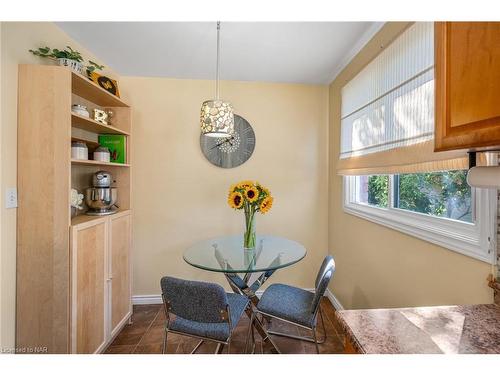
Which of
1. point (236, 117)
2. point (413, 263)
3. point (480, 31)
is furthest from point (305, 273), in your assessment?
point (480, 31)

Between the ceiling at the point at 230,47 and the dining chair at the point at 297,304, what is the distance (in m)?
1.72

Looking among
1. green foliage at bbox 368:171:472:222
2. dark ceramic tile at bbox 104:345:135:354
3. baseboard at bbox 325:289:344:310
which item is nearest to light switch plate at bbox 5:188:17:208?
dark ceramic tile at bbox 104:345:135:354

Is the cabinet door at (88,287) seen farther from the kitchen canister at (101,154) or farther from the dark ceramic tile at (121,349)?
the kitchen canister at (101,154)

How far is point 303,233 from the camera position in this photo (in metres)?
2.77

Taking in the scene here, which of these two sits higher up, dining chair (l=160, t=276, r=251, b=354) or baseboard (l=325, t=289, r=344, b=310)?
dining chair (l=160, t=276, r=251, b=354)

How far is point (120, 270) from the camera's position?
209 cm

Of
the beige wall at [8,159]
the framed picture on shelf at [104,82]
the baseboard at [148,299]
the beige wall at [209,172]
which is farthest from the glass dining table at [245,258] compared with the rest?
the framed picture on shelf at [104,82]

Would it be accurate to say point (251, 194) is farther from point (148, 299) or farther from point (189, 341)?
point (148, 299)

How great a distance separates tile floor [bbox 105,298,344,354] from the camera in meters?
1.87

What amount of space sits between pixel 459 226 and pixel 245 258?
1.24m

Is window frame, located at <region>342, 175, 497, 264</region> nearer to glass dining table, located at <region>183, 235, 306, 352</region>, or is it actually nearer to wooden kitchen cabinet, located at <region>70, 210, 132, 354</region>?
glass dining table, located at <region>183, 235, 306, 352</region>

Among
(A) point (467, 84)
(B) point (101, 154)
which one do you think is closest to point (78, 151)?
(B) point (101, 154)

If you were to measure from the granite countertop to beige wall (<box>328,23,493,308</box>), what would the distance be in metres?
0.20
